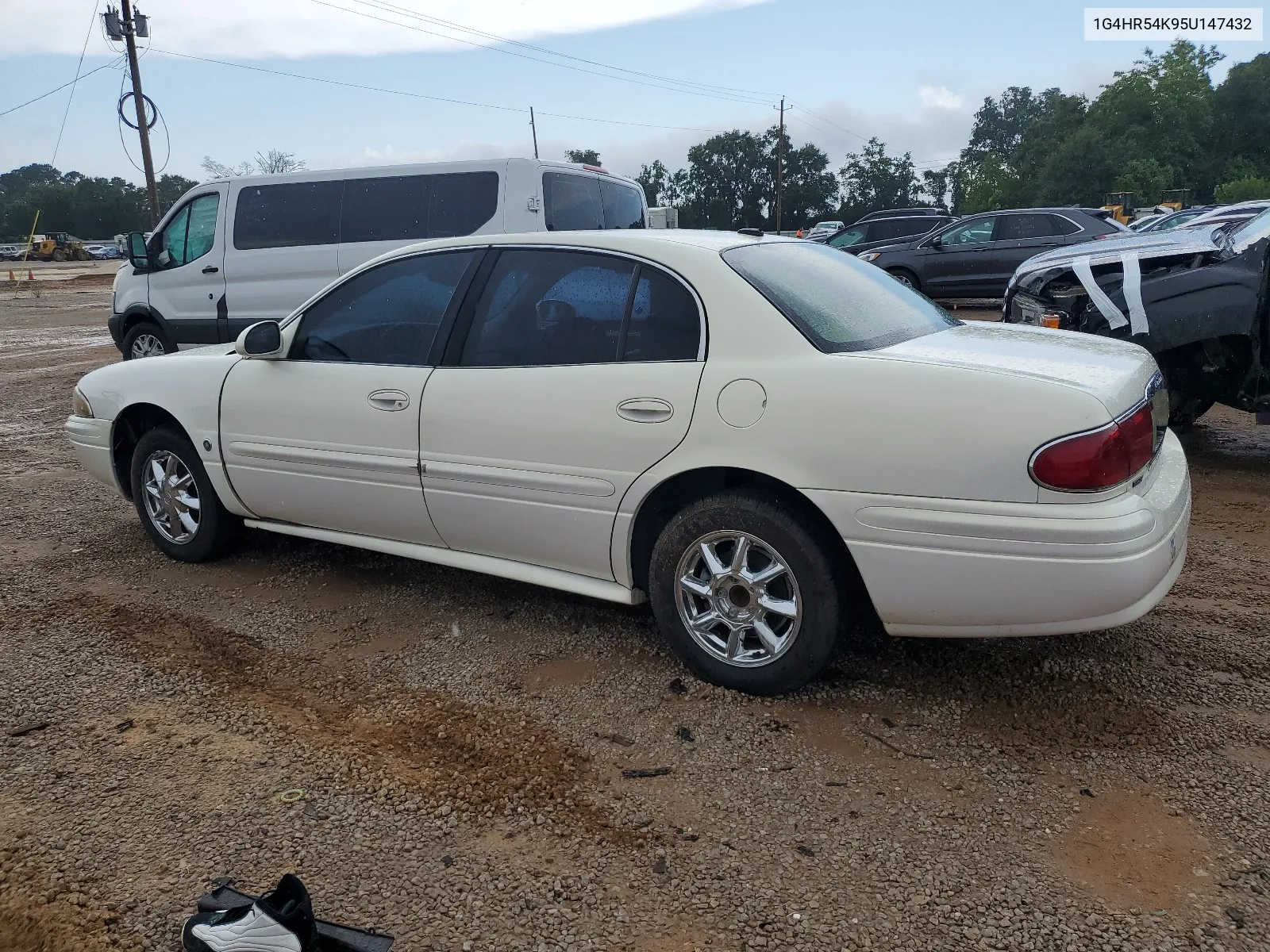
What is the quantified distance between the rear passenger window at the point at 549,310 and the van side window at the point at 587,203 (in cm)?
461

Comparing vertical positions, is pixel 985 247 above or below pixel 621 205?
below

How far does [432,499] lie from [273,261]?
662cm

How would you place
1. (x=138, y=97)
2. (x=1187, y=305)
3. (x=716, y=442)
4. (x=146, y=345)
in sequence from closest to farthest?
1. (x=716, y=442)
2. (x=1187, y=305)
3. (x=146, y=345)
4. (x=138, y=97)

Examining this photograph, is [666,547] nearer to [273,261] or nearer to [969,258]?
[273,261]

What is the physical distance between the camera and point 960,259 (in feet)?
46.7

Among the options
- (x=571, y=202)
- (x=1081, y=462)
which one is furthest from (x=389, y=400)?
(x=571, y=202)

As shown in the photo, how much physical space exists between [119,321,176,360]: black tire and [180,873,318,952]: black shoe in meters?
9.35

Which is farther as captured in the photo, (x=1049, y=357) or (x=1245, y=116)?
(x=1245, y=116)

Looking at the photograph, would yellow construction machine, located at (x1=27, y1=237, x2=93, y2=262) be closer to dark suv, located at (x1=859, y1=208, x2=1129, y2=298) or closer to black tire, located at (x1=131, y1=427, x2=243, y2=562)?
dark suv, located at (x1=859, y1=208, x2=1129, y2=298)

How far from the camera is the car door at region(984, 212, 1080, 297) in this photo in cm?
1373

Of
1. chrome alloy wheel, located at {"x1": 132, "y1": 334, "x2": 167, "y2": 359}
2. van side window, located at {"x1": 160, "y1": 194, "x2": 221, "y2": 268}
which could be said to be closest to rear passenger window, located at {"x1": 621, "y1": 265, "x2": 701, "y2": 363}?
van side window, located at {"x1": 160, "y1": 194, "x2": 221, "y2": 268}

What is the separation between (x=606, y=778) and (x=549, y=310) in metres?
1.69

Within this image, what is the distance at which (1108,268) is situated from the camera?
6.11m

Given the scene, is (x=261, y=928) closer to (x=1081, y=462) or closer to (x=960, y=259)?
(x=1081, y=462)
